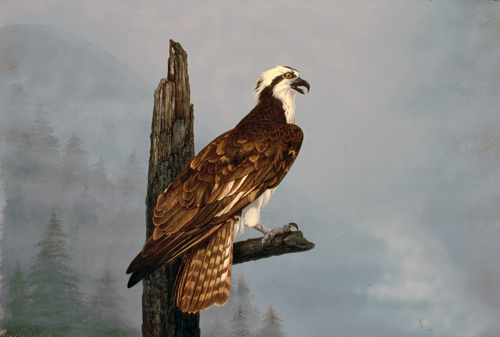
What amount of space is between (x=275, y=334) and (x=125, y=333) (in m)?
1.53

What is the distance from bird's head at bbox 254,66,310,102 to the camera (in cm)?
278

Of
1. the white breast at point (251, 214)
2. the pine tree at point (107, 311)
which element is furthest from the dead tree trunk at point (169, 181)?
the pine tree at point (107, 311)

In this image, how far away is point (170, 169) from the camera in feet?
8.62

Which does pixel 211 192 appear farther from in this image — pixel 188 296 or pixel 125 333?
pixel 125 333

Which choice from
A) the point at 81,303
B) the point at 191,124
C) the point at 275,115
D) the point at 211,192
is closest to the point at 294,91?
the point at 275,115

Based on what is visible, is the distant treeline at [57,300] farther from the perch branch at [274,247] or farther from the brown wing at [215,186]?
the perch branch at [274,247]

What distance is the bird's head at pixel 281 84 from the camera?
2.78m

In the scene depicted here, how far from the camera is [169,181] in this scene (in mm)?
2615

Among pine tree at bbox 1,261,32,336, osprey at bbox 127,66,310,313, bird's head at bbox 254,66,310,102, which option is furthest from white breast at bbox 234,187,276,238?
pine tree at bbox 1,261,32,336

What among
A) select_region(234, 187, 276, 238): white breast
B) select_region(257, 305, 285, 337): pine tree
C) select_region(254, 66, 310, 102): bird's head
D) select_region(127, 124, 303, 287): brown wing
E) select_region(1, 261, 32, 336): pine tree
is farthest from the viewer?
select_region(1, 261, 32, 336): pine tree

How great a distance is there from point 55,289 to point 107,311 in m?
0.56

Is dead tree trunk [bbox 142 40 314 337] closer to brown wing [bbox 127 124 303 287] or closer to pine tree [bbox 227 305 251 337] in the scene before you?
brown wing [bbox 127 124 303 287]

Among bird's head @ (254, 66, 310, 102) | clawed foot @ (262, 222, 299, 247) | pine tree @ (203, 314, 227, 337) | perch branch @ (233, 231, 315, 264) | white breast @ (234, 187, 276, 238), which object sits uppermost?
bird's head @ (254, 66, 310, 102)

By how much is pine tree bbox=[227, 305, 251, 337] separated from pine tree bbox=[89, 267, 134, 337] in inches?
39.4
